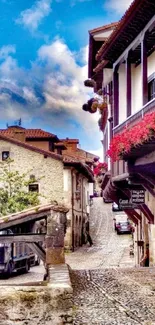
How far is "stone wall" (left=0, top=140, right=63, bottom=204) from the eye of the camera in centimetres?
4444

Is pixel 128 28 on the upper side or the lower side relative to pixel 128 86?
upper

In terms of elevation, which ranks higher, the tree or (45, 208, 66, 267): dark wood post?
the tree

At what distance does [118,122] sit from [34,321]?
510 inches

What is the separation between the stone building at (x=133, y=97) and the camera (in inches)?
531

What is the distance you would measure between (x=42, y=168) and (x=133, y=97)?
28486 millimetres

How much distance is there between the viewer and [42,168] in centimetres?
4538

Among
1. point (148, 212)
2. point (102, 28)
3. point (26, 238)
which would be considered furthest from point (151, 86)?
point (102, 28)

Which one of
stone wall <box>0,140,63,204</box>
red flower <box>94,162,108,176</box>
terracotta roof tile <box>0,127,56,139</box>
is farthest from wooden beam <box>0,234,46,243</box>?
terracotta roof tile <box>0,127,56,139</box>

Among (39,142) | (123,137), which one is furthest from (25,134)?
(123,137)

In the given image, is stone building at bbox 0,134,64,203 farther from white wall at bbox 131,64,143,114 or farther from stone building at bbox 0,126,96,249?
white wall at bbox 131,64,143,114

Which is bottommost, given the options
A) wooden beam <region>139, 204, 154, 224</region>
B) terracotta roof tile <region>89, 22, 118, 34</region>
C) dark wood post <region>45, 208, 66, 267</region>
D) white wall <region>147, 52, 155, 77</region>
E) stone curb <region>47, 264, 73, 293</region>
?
stone curb <region>47, 264, 73, 293</region>

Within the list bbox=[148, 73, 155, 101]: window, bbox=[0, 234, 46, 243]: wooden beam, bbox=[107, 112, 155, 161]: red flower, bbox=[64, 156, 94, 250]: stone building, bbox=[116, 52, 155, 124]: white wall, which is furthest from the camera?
bbox=[64, 156, 94, 250]: stone building

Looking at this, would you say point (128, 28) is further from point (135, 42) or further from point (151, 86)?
point (151, 86)

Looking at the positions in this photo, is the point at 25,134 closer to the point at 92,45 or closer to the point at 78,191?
the point at 78,191
